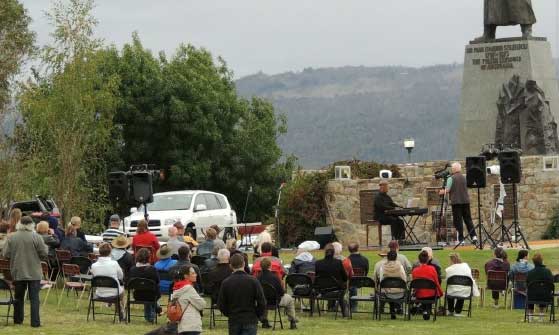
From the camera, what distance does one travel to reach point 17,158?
133 feet

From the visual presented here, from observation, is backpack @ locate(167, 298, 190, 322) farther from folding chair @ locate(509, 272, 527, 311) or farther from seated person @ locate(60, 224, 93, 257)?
seated person @ locate(60, 224, 93, 257)

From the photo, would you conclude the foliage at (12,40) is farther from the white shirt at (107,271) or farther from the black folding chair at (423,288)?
the black folding chair at (423,288)

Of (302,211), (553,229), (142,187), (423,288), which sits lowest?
(423,288)

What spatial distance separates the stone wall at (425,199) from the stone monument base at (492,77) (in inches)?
59.0

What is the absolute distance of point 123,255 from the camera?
2264 centimetres


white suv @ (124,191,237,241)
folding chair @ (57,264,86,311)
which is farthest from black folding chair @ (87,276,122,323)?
white suv @ (124,191,237,241)

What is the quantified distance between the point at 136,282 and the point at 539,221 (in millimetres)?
16404

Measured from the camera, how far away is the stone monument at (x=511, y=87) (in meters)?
36.6

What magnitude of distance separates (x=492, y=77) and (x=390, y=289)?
17112 mm

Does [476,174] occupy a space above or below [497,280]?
above

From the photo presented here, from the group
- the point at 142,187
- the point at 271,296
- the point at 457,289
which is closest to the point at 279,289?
the point at 271,296

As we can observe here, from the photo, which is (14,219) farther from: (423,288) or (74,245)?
(423,288)

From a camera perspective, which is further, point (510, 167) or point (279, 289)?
point (510, 167)

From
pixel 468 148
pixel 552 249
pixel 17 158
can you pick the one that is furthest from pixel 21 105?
pixel 552 249
